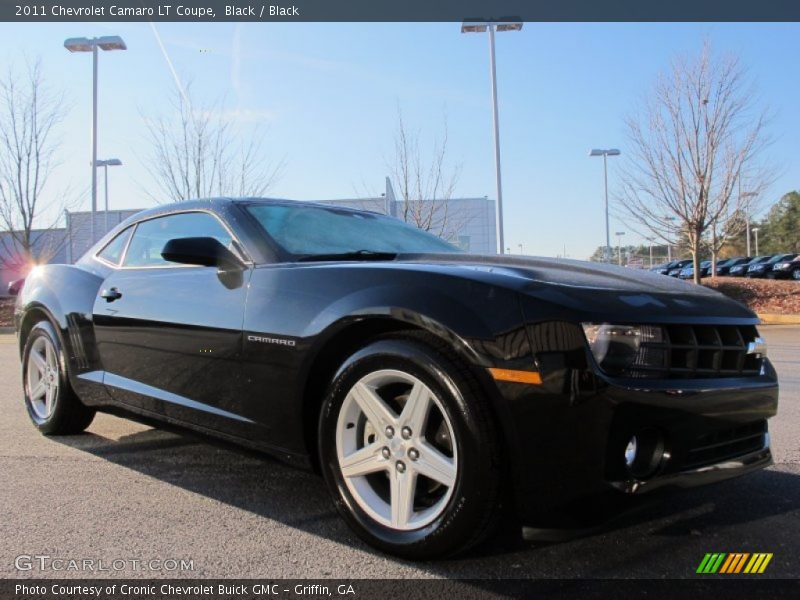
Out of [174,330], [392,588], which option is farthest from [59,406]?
[392,588]

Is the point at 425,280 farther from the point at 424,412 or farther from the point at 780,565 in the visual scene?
the point at 780,565

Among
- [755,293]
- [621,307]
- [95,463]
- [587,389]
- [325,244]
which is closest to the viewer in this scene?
[587,389]

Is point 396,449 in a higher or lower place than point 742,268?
lower

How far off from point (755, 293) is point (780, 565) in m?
18.4

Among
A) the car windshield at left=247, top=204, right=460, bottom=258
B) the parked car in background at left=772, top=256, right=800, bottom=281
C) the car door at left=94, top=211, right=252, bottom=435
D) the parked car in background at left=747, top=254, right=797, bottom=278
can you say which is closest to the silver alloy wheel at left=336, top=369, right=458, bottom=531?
the car door at left=94, top=211, right=252, bottom=435

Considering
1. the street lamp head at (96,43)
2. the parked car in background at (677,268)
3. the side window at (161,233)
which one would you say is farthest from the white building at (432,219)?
the parked car in background at (677,268)

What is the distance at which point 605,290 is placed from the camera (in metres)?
2.31

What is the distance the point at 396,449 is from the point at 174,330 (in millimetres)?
1385

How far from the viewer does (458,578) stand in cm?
220

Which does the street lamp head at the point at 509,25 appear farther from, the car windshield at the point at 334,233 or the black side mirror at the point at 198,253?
the black side mirror at the point at 198,253

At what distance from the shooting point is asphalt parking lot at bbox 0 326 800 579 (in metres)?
2.29

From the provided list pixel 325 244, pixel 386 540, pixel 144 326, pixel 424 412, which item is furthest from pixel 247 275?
pixel 386 540

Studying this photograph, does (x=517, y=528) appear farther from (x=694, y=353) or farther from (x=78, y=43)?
(x=78, y=43)

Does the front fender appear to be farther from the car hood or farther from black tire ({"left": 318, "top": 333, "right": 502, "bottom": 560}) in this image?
the car hood
